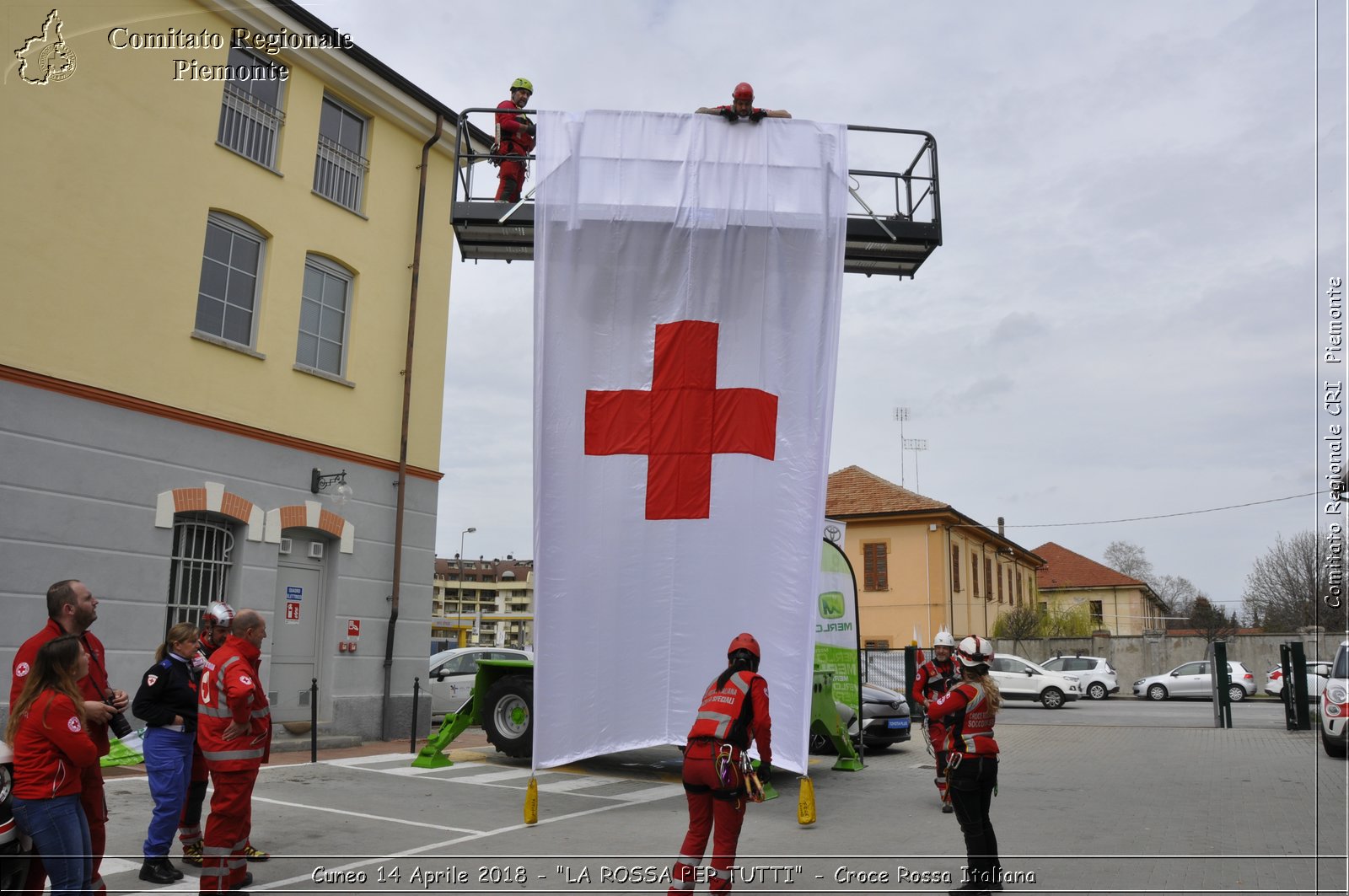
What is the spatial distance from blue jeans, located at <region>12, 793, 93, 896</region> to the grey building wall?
6742 mm

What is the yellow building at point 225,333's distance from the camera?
11.0m

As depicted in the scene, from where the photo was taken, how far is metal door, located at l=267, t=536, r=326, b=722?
1370 centimetres

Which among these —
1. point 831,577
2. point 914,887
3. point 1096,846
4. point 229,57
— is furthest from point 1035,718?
point 229,57

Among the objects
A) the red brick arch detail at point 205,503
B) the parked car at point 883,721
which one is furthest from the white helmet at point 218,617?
the parked car at point 883,721

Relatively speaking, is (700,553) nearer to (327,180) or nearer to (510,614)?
(327,180)

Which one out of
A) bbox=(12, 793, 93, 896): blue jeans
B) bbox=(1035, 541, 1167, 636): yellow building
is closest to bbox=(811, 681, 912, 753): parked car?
bbox=(12, 793, 93, 896): blue jeans

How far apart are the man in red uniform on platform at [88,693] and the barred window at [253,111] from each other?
9487mm

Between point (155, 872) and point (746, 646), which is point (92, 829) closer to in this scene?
point (155, 872)

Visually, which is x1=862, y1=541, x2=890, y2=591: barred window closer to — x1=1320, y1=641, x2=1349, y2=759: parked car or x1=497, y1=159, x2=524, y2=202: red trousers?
x1=1320, y1=641, x2=1349, y2=759: parked car

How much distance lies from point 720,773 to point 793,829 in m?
3.50

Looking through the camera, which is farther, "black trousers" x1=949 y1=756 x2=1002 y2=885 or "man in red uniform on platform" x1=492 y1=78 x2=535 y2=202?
"man in red uniform on platform" x1=492 y1=78 x2=535 y2=202

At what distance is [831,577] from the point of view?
13.5 meters

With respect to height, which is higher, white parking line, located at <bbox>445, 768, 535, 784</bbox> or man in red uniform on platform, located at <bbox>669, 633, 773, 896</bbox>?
man in red uniform on platform, located at <bbox>669, 633, 773, 896</bbox>

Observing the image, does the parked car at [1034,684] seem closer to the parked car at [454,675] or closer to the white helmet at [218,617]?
the parked car at [454,675]
